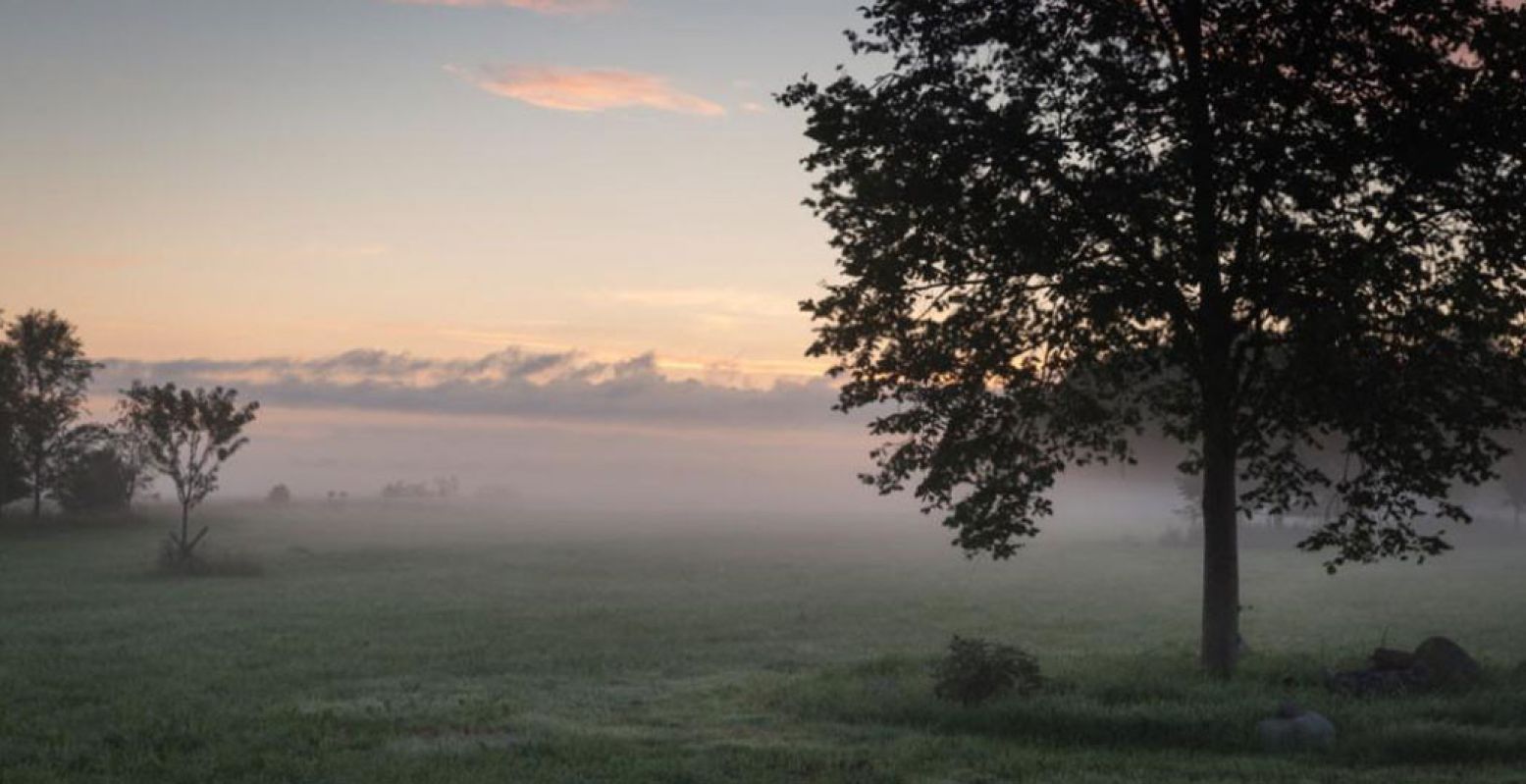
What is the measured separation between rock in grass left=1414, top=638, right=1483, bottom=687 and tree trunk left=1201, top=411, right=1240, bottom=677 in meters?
3.54

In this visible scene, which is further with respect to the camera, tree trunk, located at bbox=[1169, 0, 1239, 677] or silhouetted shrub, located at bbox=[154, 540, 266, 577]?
silhouetted shrub, located at bbox=[154, 540, 266, 577]

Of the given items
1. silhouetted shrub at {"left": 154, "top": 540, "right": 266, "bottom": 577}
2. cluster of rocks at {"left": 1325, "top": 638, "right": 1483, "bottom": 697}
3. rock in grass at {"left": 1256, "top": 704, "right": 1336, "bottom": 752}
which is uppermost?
cluster of rocks at {"left": 1325, "top": 638, "right": 1483, "bottom": 697}

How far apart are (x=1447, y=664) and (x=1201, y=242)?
365 inches

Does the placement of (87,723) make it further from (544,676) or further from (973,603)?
(973,603)

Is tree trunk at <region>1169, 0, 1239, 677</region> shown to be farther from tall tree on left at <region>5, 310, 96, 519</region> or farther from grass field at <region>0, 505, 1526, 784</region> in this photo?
tall tree on left at <region>5, 310, 96, 519</region>

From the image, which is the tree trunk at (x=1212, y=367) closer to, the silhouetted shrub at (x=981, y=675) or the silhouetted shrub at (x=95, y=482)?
the silhouetted shrub at (x=981, y=675)

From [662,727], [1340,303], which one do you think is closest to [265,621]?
[662,727]

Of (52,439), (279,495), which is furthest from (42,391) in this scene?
(279,495)

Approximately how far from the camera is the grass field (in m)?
18.4

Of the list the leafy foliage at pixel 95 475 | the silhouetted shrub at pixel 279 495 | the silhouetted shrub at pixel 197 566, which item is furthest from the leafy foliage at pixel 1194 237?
the silhouetted shrub at pixel 279 495

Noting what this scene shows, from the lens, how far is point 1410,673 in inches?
904

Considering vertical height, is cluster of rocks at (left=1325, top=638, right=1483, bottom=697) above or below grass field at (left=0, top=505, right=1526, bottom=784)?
above

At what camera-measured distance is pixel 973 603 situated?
50.7 meters

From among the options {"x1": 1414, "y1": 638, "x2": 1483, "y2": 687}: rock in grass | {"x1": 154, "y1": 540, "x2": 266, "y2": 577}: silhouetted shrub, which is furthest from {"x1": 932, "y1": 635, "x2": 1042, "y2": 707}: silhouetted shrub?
{"x1": 154, "y1": 540, "x2": 266, "y2": 577}: silhouetted shrub
